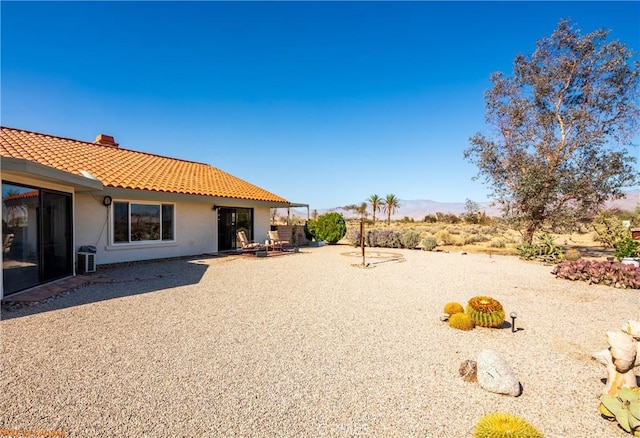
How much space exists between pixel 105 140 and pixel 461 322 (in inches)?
727

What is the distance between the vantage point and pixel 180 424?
3.01m

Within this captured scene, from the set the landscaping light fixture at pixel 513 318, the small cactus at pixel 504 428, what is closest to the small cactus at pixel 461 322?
the landscaping light fixture at pixel 513 318

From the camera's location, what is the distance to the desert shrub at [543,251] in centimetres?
1460

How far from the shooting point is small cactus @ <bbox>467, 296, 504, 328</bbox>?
589cm

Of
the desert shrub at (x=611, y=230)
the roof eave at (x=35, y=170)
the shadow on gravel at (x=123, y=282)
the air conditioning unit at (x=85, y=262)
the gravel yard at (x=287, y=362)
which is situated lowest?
the gravel yard at (x=287, y=362)

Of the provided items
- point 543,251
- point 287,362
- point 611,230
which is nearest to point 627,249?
point 543,251

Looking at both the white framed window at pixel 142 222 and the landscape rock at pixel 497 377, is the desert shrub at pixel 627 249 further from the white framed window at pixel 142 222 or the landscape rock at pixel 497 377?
the white framed window at pixel 142 222

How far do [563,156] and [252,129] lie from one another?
18.6 m

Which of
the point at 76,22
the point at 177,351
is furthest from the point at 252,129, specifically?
the point at 177,351

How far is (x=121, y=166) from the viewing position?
13.9 metres

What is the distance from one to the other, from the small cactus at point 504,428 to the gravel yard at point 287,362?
33 centimetres

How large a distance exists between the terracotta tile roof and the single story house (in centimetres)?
5

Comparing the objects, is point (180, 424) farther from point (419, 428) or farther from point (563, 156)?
point (563, 156)

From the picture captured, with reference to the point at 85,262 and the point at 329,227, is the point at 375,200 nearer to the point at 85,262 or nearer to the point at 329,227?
the point at 329,227
